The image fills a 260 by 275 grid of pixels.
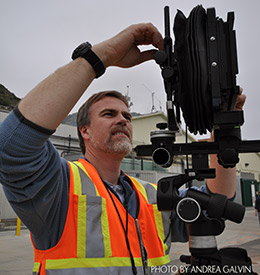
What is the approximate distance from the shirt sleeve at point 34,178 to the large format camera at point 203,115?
51cm

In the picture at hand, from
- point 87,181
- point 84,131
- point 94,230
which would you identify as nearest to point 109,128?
point 84,131

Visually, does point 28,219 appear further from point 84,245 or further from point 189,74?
point 189,74

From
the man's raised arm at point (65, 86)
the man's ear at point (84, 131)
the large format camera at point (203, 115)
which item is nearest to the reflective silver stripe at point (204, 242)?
the large format camera at point (203, 115)

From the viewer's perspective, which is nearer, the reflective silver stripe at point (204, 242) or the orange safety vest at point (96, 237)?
the reflective silver stripe at point (204, 242)

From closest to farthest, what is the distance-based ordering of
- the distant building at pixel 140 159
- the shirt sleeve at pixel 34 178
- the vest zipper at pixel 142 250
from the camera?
the shirt sleeve at pixel 34 178 → the vest zipper at pixel 142 250 → the distant building at pixel 140 159

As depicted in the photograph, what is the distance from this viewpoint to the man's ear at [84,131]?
2086mm

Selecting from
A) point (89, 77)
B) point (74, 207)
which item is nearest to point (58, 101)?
point (89, 77)

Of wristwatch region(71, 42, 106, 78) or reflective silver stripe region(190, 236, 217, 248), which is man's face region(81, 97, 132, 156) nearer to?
wristwatch region(71, 42, 106, 78)

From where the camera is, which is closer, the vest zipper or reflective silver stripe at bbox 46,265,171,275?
reflective silver stripe at bbox 46,265,171,275

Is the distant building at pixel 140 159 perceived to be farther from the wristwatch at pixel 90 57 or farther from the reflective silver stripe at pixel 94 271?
the wristwatch at pixel 90 57

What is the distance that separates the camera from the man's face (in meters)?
1.89

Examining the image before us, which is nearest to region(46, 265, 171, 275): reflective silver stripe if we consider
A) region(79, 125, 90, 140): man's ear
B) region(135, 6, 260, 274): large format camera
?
region(135, 6, 260, 274): large format camera

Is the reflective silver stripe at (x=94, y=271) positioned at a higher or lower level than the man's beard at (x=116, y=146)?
lower

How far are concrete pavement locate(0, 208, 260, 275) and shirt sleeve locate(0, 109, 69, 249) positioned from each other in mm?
4456
